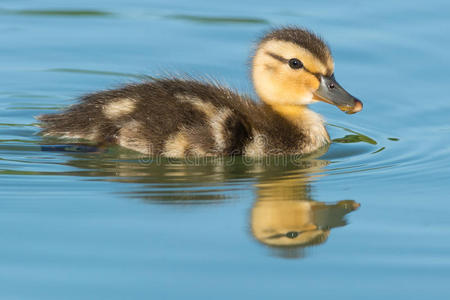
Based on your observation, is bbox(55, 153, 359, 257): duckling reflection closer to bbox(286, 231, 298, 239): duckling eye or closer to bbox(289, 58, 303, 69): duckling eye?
bbox(286, 231, 298, 239): duckling eye

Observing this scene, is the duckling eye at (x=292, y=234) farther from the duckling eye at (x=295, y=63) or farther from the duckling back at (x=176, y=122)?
the duckling eye at (x=295, y=63)

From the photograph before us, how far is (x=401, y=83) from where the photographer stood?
640 centimetres

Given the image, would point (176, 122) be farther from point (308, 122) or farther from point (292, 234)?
point (292, 234)

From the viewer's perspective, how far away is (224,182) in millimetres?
4609

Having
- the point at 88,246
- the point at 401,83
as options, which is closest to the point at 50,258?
the point at 88,246

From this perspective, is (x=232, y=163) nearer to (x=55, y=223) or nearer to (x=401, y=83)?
(x=55, y=223)

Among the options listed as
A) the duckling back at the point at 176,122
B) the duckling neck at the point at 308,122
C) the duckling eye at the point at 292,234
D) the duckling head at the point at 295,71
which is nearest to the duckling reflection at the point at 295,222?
the duckling eye at the point at 292,234

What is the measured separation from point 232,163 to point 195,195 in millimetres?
628

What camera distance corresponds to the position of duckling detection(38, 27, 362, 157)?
4.92 m

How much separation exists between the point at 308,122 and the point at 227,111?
571 millimetres

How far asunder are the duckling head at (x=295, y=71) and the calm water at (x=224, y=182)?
1.01 ft

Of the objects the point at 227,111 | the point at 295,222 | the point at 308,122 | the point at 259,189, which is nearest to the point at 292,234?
the point at 295,222

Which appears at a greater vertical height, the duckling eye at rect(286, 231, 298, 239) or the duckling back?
the duckling back

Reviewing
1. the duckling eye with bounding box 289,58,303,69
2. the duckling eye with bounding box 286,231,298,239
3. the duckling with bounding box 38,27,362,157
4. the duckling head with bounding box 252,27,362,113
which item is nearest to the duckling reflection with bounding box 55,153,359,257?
the duckling eye with bounding box 286,231,298,239
